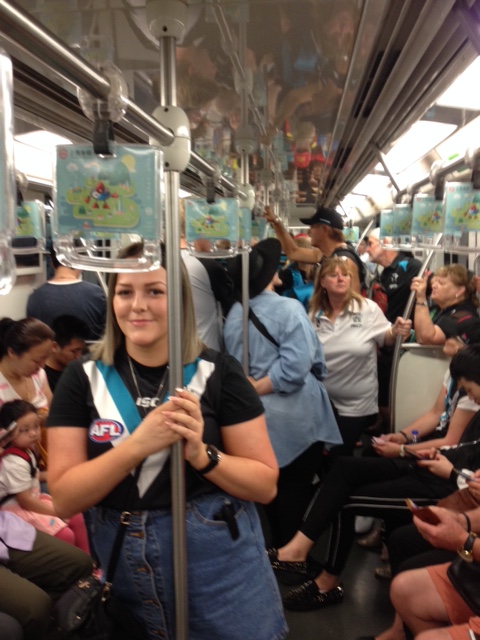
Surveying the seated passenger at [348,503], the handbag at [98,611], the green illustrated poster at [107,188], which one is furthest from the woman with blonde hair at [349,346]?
the green illustrated poster at [107,188]

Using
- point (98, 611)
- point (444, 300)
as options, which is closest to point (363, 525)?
point (444, 300)

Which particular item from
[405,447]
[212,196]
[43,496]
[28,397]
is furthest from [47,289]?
[405,447]

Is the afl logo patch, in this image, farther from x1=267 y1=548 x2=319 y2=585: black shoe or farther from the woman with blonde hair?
the woman with blonde hair

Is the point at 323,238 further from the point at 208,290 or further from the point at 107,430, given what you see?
the point at 107,430

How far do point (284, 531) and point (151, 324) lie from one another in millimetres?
2125

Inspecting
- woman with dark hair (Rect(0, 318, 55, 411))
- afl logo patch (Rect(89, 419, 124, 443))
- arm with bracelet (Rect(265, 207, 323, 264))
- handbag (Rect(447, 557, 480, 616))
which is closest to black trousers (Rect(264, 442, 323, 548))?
handbag (Rect(447, 557, 480, 616))

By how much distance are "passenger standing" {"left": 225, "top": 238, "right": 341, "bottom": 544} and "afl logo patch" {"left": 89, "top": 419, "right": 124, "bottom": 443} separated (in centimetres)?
152

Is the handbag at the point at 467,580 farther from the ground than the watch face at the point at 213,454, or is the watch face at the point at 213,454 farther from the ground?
the watch face at the point at 213,454

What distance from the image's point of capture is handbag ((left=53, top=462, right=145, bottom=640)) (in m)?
1.39

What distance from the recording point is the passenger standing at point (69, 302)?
148 inches

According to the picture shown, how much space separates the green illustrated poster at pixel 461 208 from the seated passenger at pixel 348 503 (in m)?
1.09

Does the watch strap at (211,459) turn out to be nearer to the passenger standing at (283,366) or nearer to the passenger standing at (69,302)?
the passenger standing at (283,366)

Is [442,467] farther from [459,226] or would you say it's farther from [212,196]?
[212,196]

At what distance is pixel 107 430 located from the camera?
1.42 metres
